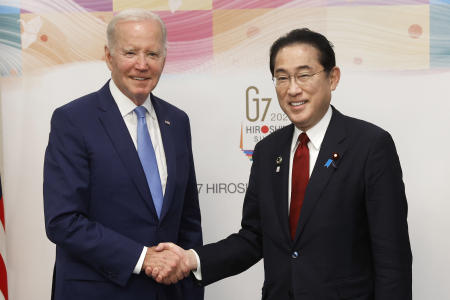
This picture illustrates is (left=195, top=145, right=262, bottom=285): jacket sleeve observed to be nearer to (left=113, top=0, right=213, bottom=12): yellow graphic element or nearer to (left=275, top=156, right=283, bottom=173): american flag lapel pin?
(left=275, top=156, right=283, bottom=173): american flag lapel pin

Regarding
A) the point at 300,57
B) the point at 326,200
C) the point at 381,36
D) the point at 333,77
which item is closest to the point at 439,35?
the point at 381,36

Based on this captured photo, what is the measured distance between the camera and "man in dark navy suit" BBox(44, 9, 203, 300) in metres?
2.25

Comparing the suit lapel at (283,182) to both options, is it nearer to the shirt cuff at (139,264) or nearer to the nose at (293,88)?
the nose at (293,88)

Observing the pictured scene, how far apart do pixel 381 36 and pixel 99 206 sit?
1.94 metres

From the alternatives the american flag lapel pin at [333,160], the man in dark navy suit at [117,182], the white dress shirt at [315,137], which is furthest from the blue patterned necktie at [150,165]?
the american flag lapel pin at [333,160]

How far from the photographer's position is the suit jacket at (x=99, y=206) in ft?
7.34

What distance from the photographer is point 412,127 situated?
10.7 feet

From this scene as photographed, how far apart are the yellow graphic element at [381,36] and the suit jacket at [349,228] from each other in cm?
123

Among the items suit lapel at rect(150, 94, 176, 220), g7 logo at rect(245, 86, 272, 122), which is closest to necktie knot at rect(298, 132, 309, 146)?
Answer: suit lapel at rect(150, 94, 176, 220)

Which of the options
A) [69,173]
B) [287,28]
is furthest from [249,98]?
[69,173]

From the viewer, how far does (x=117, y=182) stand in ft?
7.54

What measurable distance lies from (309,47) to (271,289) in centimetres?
95

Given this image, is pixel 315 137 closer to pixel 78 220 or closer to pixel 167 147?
pixel 167 147

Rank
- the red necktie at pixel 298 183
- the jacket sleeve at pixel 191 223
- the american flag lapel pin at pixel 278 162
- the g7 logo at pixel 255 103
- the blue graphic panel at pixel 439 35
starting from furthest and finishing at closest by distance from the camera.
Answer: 1. the g7 logo at pixel 255 103
2. the blue graphic panel at pixel 439 35
3. the jacket sleeve at pixel 191 223
4. the american flag lapel pin at pixel 278 162
5. the red necktie at pixel 298 183
